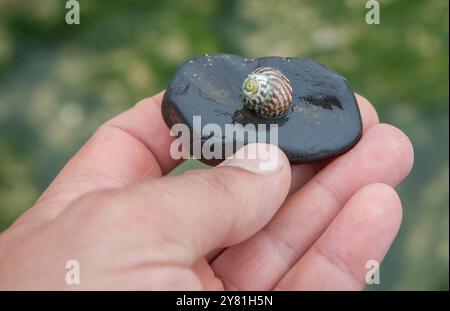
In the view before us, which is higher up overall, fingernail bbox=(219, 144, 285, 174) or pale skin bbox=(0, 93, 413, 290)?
fingernail bbox=(219, 144, 285, 174)

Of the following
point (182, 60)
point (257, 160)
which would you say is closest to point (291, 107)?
point (257, 160)

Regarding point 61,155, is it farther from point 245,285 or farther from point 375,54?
point 375,54

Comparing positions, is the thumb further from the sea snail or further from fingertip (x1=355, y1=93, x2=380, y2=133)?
fingertip (x1=355, y1=93, x2=380, y2=133)

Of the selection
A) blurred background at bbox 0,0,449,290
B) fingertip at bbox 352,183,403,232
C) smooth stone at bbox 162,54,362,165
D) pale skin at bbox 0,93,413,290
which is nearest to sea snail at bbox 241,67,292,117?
smooth stone at bbox 162,54,362,165

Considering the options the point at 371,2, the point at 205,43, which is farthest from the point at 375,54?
the point at 205,43

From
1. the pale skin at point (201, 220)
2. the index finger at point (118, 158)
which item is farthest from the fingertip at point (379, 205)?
the index finger at point (118, 158)

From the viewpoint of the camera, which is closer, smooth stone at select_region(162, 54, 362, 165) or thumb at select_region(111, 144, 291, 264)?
thumb at select_region(111, 144, 291, 264)
